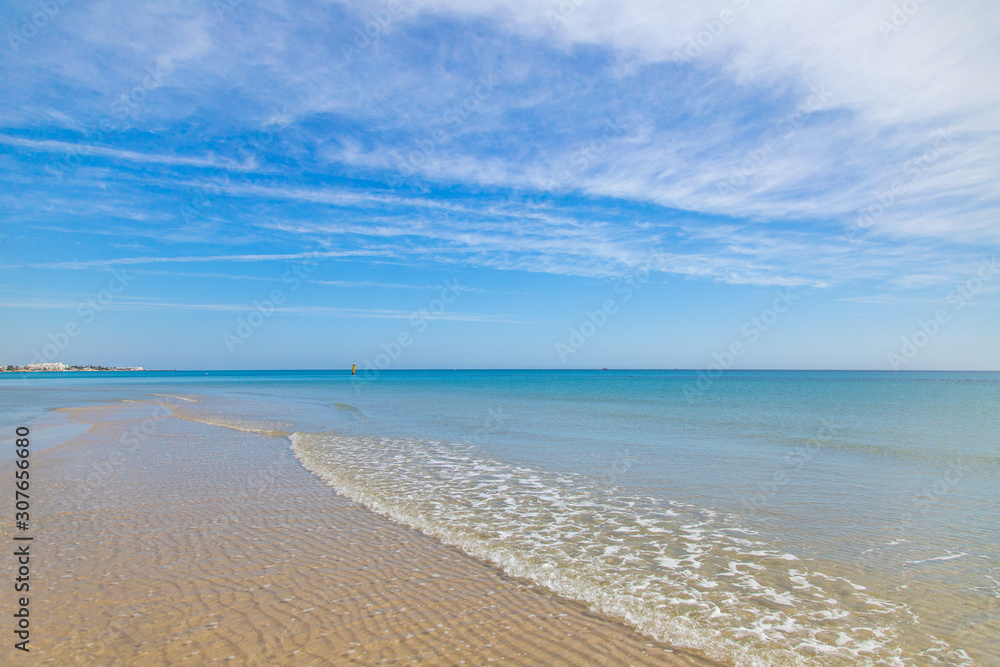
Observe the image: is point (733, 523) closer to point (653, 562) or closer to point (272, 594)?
point (653, 562)

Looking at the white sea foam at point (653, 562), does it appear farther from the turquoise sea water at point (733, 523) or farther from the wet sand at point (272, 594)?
the wet sand at point (272, 594)

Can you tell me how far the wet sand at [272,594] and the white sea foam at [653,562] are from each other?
0.48 metres

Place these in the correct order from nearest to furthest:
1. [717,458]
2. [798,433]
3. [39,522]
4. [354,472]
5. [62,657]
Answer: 1. [62,657]
2. [39,522]
3. [354,472]
4. [717,458]
5. [798,433]

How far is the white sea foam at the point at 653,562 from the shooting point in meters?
5.61

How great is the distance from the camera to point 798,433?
22.9 metres

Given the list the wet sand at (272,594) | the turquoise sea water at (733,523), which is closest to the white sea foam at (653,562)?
the turquoise sea water at (733,523)

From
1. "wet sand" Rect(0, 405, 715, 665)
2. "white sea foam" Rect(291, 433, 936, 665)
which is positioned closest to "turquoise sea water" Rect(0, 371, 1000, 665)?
"white sea foam" Rect(291, 433, 936, 665)

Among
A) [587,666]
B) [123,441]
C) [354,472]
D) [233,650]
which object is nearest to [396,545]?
[233,650]

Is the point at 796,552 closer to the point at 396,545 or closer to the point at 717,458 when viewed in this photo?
the point at 396,545

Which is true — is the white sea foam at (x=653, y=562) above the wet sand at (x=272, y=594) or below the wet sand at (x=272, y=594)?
below

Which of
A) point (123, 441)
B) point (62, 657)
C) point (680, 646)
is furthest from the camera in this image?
point (123, 441)

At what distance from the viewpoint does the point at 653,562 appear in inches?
302

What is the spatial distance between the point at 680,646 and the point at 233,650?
15.0 ft

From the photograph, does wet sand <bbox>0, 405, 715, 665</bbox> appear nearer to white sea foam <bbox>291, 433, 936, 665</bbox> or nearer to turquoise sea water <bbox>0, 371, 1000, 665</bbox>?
white sea foam <bbox>291, 433, 936, 665</bbox>
